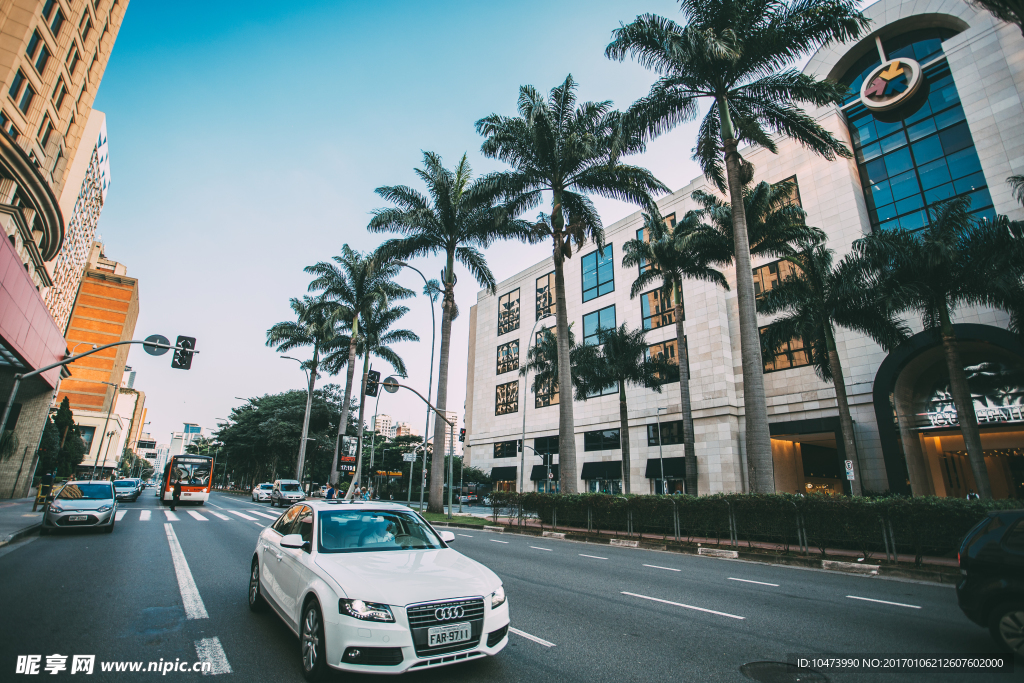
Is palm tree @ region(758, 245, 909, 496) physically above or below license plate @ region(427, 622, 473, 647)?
above

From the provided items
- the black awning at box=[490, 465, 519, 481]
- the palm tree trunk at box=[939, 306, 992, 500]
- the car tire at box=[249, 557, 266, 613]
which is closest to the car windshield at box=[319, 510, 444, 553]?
the car tire at box=[249, 557, 266, 613]

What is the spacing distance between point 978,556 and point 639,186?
1861 cm

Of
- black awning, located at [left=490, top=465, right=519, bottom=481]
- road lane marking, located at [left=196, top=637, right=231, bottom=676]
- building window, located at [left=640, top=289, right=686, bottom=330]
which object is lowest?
road lane marking, located at [left=196, top=637, right=231, bottom=676]

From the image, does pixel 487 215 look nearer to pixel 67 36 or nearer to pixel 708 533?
pixel 708 533

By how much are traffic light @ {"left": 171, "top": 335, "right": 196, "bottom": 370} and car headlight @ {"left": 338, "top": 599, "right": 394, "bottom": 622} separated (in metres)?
Result: 14.6

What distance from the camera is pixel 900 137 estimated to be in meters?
29.8

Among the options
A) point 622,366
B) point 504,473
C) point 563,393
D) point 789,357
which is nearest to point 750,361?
point 563,393

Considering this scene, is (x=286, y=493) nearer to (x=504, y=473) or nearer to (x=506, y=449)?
(x=504, y=473)

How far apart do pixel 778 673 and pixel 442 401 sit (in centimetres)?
2242

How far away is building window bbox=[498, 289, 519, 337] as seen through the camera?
56.9 metres

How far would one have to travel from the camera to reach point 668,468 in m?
35.3

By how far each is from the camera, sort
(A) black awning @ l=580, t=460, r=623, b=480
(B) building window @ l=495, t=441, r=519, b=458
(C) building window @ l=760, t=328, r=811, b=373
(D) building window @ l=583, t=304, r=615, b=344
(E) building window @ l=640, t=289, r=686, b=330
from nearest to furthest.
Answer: (C) building window @ l=760, t=328, r=811, b=373, (E) building window @ l=640, t=289, r=686, b=330, (A) black awning @ l=580, t=460, r=623, b=480, (D) building window @ l=583, t=304, r=615, b=344, (B) building window @ l=495, t=441, r=519, b=458

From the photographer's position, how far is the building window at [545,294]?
5128 cm

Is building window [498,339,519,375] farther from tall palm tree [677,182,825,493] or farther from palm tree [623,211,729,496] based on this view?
tall palm tree [677,182,825,493]
